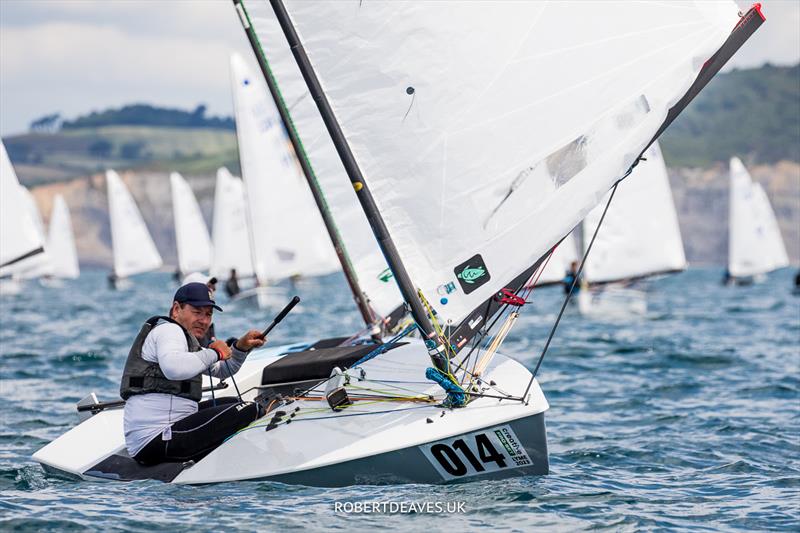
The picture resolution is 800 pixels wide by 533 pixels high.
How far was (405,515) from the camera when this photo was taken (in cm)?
521

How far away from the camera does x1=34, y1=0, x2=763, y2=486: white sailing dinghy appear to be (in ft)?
18.7

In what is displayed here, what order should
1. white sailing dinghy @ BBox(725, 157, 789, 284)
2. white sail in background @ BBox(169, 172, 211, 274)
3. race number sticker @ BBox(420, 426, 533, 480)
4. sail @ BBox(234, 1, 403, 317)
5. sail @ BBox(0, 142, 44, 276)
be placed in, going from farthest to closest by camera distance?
white sail in background @ BBox(169, 172, 211, 274), white sailing dinghy @ BBox(725, 157, 789, 284), sail @ BBox(234, 1, 403, 317), sail @ BBox(0, 142, 44, 276), race number sticker @ BBox(420, 426, 533, 480)

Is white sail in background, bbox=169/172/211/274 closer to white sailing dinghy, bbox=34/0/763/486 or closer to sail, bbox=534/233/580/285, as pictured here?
sail, bbox=534/233/580/285

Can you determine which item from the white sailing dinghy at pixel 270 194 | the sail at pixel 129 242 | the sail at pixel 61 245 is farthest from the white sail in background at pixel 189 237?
the white sailing dinghy at pixel 270 194

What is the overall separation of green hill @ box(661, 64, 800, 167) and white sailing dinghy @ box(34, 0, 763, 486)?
113m

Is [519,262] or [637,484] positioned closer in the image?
[519,262]

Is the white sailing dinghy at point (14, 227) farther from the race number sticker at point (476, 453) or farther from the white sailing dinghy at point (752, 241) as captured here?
the white sailing dinghy at point (752, 241)

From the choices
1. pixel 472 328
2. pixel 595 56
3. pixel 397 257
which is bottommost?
pixel 472 328

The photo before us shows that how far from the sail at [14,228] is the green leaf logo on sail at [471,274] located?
353 cm

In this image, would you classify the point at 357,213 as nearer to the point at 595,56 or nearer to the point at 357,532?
the point at 595,56

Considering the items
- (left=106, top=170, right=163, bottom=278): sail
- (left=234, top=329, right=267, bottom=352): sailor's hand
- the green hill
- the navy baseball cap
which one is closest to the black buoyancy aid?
the navy baseball cap

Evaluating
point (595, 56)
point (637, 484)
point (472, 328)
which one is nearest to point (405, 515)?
point (472, 328)

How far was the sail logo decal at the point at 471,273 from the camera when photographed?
→ 5906 millimetres

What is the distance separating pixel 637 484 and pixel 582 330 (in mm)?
12003
